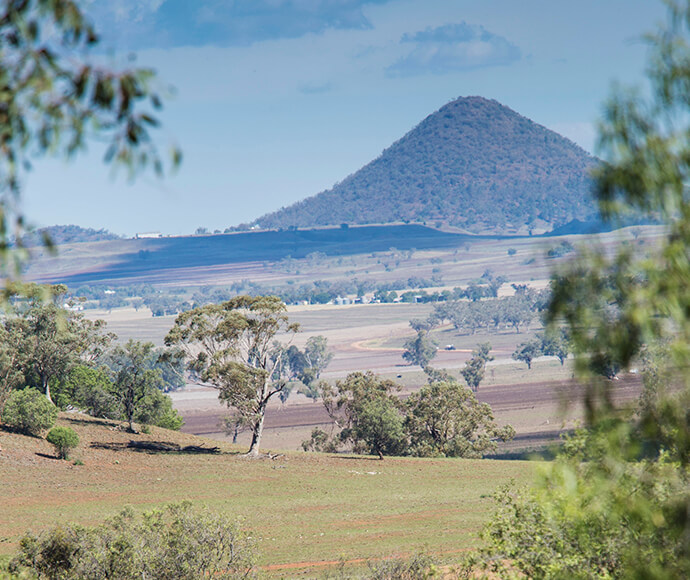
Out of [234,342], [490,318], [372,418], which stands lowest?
[490,318]

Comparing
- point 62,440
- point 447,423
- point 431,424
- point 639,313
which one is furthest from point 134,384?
point 639,313

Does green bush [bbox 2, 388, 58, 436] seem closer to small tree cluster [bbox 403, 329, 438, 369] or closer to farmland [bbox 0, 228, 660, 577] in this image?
farmland [bbox 0, 228, 660, 577]

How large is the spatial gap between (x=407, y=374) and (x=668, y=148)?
432ft

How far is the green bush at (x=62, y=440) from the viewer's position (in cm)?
4253

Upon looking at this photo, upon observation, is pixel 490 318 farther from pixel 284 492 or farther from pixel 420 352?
pixel 284 492

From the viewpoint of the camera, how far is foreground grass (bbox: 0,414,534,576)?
2908 centimetres

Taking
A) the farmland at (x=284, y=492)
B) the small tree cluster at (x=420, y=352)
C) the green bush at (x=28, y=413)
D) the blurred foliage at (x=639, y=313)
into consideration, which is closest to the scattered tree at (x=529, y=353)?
the small tree cluster at (x=420, y=352)

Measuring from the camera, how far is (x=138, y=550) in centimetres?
1548

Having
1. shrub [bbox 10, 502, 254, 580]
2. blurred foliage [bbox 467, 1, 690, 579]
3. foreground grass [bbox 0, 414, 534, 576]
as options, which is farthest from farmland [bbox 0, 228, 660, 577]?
blurred foliage [bbox 467, 1, 690, 579]

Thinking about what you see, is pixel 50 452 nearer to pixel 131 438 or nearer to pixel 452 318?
pixel 131 438

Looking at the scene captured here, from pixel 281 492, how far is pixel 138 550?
79.9ft

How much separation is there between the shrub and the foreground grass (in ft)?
27.3

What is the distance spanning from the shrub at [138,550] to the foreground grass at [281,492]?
27.3ft

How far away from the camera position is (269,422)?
93.5m
